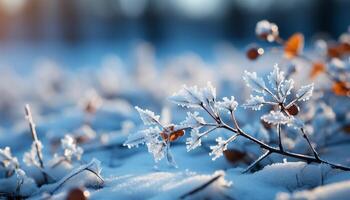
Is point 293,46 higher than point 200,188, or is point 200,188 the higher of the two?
point 293,46

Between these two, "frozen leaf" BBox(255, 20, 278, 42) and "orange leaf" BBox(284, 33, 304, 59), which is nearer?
"frozen leaf" BBox(255, 20, 278, 42)

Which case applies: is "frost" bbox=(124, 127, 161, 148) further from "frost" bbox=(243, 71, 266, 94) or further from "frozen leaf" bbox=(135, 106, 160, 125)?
"frost" bbox=(243, 71, 266, 94)

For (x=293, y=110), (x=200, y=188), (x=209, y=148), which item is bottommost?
(x=200, y=188)

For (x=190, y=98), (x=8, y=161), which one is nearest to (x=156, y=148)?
(x=190, y=98)

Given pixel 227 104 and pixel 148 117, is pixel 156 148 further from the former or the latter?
pixel 227 104

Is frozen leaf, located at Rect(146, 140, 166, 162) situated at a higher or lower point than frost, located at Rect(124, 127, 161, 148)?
lower

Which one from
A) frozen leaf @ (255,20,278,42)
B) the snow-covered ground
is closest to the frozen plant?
the snow-covered ground

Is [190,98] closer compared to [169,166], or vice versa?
[190,98]

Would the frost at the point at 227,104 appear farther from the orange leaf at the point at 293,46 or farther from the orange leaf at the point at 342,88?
the orange leaf at the point at 293,46
